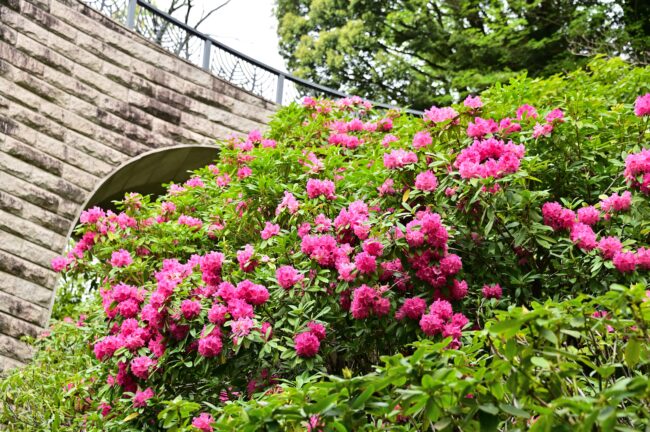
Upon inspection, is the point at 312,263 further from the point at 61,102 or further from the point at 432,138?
the point at 61,102

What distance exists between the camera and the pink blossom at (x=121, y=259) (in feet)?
12.9

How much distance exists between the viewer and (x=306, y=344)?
284 centimetres

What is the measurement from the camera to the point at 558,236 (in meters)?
3.04

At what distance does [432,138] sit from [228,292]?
1160 mm

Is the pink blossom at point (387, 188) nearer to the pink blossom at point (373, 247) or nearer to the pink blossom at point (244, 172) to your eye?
the pink blossom at point (373, 247)

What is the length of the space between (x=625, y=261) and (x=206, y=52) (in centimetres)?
524

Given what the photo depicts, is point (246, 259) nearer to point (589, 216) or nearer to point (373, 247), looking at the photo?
point (373, 247)

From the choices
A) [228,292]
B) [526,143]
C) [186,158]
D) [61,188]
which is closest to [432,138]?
[526,143]

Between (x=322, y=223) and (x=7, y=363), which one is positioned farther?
(x=7, y=363)

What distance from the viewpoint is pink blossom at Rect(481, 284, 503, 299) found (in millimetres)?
3031

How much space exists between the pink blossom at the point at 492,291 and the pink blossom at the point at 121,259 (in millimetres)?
1964

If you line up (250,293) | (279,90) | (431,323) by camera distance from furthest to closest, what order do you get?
(279,90) → (250,293) → (431,323)

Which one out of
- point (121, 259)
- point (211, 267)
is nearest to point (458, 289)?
point (211, 267)

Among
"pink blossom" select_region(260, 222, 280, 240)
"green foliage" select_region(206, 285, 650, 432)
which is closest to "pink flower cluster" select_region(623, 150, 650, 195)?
"green foliage" select_region(206, 285, 650, 432)
